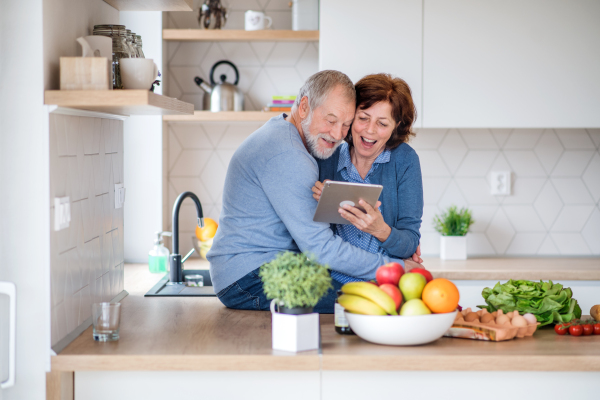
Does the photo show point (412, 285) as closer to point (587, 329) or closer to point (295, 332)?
point (295, 332)

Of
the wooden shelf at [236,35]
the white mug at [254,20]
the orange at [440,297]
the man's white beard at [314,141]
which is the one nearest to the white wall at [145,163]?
the wooden shelf at [236,35]

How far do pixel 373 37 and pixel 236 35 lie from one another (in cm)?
65

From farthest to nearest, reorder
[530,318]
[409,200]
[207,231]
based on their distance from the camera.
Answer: [207,231]
[409,200]
[530,318]

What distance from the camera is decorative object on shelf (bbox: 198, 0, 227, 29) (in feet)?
9.59

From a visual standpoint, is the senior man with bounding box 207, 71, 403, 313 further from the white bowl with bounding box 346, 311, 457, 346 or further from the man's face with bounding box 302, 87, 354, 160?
the white bowl with bounding box 346, 311, 457, 346

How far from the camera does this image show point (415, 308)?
1.31 metres

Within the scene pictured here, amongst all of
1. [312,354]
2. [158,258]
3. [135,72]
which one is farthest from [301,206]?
[158,258]

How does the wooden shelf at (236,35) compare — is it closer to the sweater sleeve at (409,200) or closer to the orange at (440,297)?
the sweater sleeve at (409,200)

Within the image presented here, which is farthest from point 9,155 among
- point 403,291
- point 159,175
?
point 159,175

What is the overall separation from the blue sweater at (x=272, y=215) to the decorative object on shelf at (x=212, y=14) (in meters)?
1.36

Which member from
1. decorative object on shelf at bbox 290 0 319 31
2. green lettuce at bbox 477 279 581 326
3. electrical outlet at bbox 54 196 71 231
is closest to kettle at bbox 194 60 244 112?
decorative object on shelf at bbox 290 0 319 31

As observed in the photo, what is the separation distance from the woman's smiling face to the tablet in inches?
13.9

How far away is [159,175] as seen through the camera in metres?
2.94

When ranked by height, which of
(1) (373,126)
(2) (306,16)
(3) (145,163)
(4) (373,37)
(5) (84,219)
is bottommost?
(5) (84,219)
